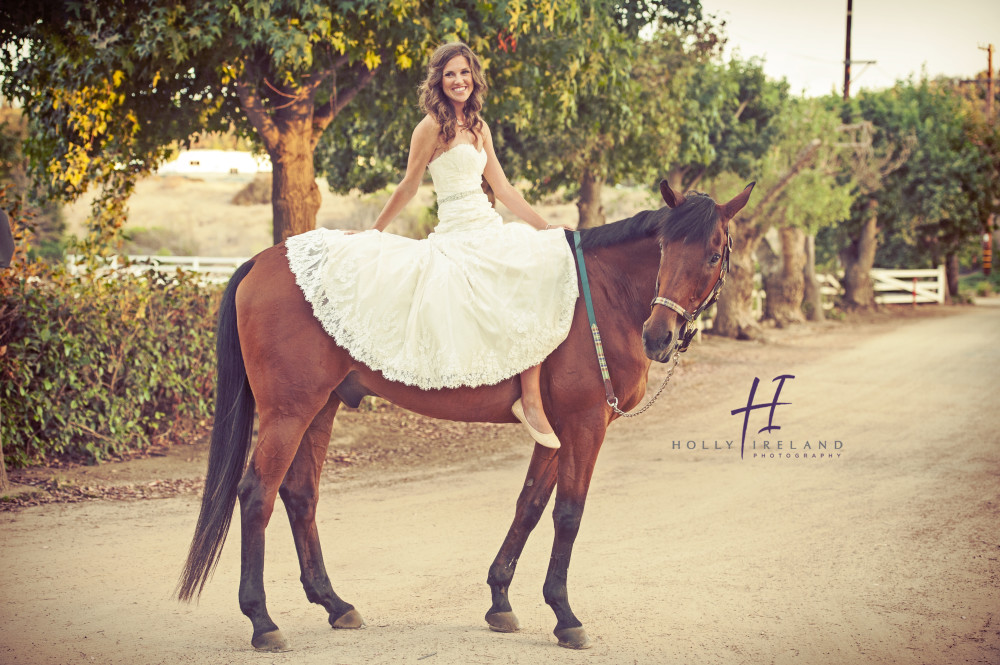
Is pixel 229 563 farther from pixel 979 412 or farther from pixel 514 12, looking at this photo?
pixel 979 412

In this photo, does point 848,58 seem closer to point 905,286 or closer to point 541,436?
point 905,286

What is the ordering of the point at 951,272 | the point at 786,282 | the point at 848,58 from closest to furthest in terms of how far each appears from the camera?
the point at 786,282 < the point at 848,58 < the point at 951,272

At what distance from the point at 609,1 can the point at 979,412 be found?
6685 mm

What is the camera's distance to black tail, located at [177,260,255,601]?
4.01 meters

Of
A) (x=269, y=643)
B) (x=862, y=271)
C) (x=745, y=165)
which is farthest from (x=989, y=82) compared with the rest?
(x=269, y=643)

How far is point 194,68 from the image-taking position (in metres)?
8.29

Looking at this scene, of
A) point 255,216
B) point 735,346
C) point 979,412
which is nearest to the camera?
point 979,412

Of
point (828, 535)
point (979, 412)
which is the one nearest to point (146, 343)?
point (828, 535)

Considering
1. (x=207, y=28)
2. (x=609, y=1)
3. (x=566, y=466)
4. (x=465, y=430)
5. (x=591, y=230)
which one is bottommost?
(x=465, y=430)

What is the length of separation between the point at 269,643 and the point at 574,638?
4.56 ft

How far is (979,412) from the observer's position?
9.92m

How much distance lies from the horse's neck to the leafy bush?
A: 506 cm

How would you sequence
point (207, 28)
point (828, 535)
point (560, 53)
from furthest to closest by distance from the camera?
1. point (560, 53)
2. point (207, 28)
3. point (828, 535)

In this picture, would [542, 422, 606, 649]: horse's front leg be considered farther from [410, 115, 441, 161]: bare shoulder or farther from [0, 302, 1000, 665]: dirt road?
[410, 115, 441, 161]: bare shoulder
